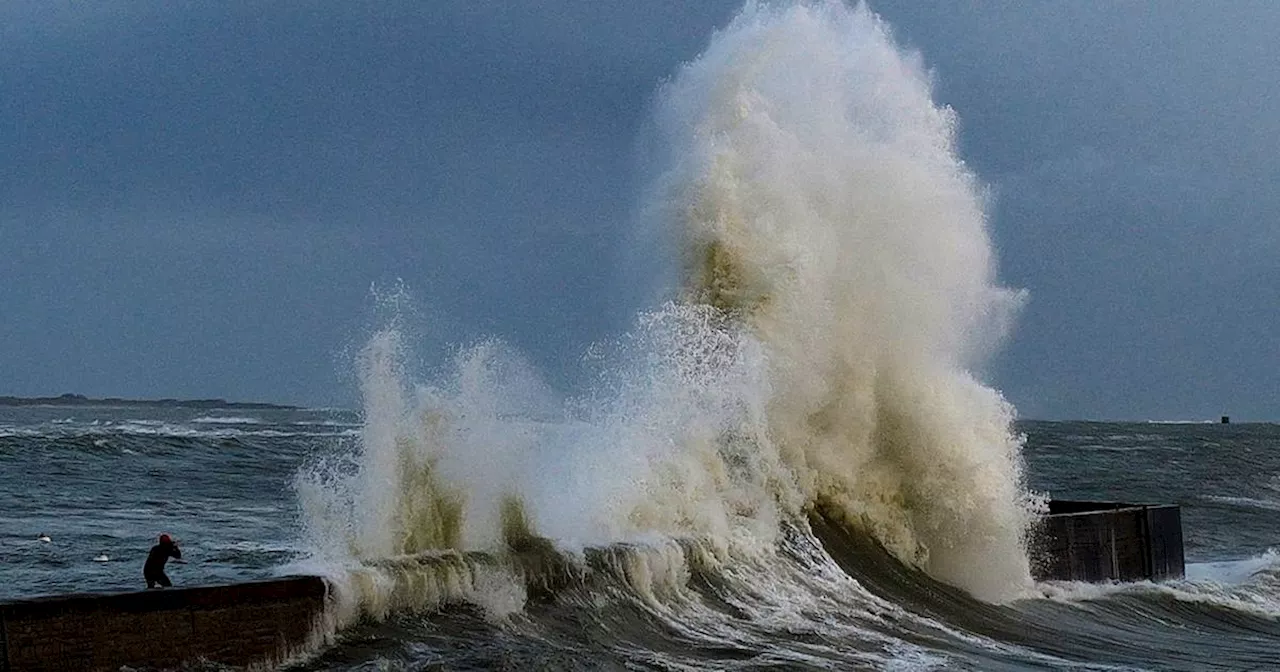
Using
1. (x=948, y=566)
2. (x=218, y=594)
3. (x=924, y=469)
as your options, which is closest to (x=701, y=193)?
(x=924, y=469)

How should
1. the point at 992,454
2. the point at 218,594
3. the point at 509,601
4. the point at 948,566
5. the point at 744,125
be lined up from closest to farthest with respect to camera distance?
the point at 218,594
the point at 509,601
the point at 948,566
the point at 992,454
the point at 744,125

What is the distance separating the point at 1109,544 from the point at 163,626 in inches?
495

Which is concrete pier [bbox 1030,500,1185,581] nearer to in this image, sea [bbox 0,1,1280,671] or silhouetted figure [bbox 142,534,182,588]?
sea [bbox 0,1,1280,671]

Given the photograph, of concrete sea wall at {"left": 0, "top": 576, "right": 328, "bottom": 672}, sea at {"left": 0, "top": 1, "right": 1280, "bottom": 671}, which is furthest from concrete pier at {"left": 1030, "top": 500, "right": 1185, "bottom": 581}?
concrete sea wall at {"left": 0, "top": 576, "right": 328, "bottom": 672}

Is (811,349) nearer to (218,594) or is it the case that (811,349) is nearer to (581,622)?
(581,622)

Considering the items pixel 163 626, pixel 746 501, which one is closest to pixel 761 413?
pixel 746 501

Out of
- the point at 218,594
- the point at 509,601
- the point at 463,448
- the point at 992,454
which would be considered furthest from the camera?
the point at 992,454

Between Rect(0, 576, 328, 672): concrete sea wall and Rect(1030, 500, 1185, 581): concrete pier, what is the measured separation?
32.9 ft

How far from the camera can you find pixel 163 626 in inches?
298

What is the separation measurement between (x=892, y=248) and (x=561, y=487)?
6.42 metres

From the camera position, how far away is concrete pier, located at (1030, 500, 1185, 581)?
53.1 feet

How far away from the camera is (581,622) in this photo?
9789mm

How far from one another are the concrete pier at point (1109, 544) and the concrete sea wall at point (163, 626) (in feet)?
32.9

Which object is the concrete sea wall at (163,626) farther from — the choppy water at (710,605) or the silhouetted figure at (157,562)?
the silhouetted figure at (157,562)
